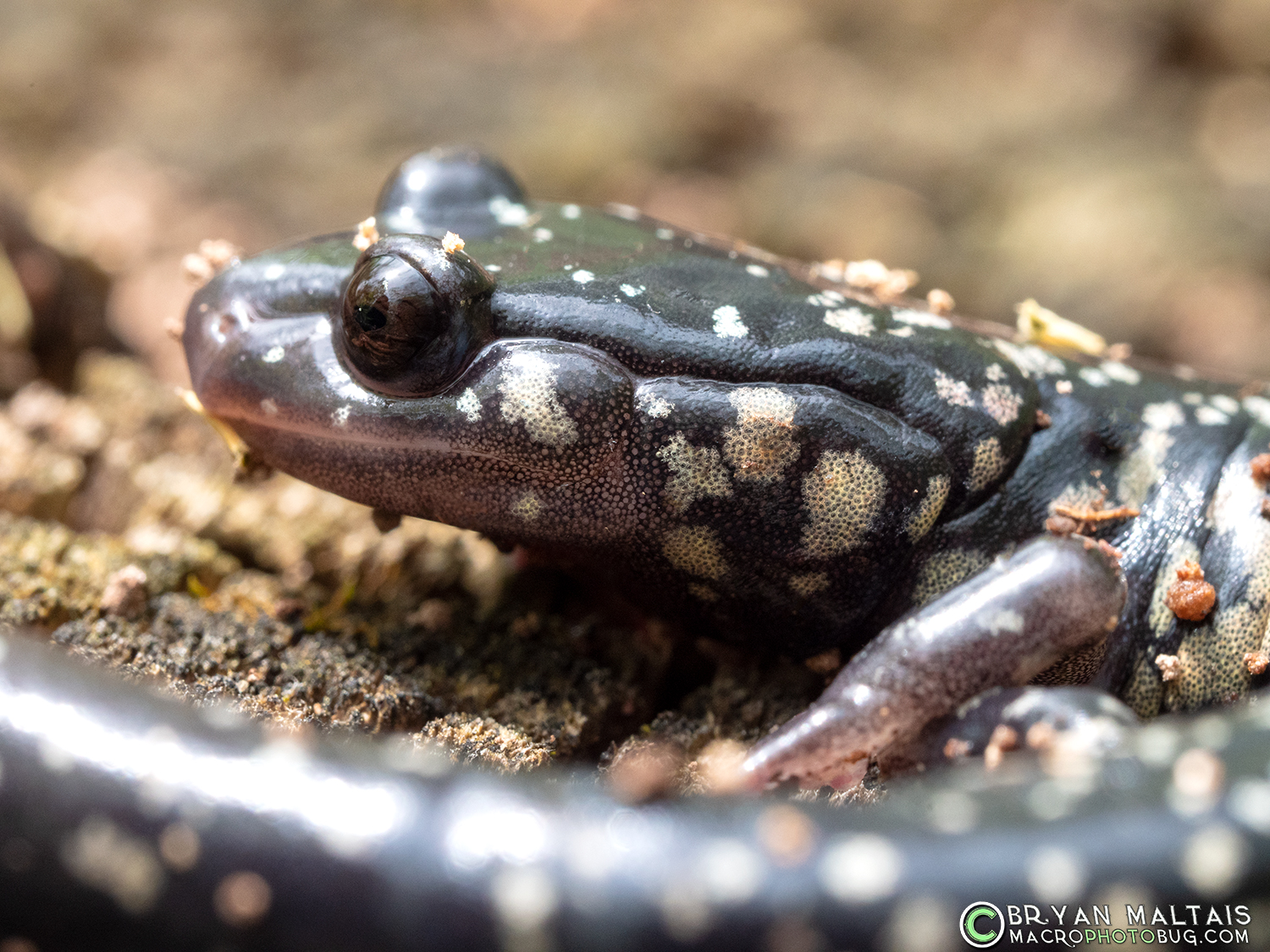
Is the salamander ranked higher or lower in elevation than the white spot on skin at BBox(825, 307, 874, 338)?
lower

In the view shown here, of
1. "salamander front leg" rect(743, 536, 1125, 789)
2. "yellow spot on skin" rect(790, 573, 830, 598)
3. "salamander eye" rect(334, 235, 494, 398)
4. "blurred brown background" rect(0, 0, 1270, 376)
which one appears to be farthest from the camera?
"blurred brown background" rect(0, 0, 1270, 376)

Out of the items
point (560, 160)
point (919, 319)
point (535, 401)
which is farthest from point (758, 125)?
point (535, 401)

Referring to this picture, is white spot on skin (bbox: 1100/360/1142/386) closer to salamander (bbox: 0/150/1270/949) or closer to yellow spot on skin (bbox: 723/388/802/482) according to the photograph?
salamander (bbox: 0/150/1270/949)

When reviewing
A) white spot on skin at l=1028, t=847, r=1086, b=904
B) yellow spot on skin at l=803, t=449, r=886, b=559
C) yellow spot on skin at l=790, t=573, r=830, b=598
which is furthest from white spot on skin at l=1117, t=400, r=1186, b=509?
white spot on skin at l=1028, t=847, r=1086, b=904

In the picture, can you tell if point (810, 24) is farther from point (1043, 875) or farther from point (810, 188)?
point (1043, 875)

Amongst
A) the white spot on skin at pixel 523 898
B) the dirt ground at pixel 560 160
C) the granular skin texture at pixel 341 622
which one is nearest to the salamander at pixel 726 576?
the white spot on skin at pixel 523 898

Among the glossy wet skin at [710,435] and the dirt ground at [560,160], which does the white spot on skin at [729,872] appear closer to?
the glossy wet skin at [710,435]
